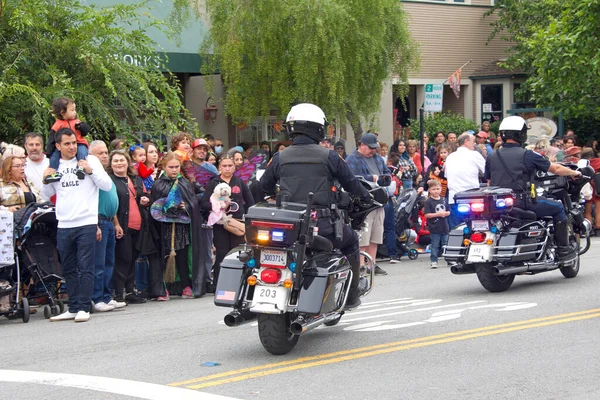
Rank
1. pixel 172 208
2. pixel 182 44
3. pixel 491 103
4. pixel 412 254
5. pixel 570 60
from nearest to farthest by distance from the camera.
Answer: pixel 172 208
pixel 412 254
pixel 182 44
pixel 570 60
pixel 491 103

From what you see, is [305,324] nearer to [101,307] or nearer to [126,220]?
[101,307]

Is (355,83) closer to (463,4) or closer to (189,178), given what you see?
(189,178)

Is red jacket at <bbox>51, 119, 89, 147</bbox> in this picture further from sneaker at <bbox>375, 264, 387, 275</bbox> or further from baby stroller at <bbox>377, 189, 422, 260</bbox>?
baby stroller at <bbox>377, 189, 422, 260</bbox>

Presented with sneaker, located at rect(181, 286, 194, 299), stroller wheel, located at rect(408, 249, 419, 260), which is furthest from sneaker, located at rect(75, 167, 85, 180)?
stroller wheel, located at rect(408, 249, 419, 260)

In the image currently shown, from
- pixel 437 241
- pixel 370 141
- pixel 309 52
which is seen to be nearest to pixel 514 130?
pixel 370 141

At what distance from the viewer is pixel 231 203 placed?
12844mm

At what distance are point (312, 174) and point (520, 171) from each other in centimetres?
431

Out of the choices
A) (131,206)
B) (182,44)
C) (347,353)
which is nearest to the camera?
(347,353)

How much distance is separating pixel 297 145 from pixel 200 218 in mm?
4556

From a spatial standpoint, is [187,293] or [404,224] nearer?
[187,293]

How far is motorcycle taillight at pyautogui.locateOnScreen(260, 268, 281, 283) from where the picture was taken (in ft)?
26.0

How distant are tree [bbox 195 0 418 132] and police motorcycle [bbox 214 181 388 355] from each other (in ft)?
42.1

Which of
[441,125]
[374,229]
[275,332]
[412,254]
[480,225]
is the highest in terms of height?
[441,125]

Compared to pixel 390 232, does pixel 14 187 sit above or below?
above
